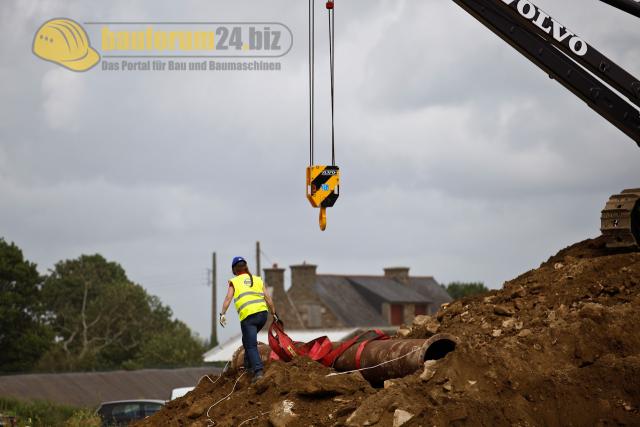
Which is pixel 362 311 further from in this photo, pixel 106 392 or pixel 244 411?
pixel 244 411

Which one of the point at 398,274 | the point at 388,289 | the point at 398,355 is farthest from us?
the point at 398,274

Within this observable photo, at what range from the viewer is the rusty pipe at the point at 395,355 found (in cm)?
1276

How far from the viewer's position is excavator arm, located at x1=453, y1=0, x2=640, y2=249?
16750 millimetres

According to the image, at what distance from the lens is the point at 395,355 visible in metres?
13.0

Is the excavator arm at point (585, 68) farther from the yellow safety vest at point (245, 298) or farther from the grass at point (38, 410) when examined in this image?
the grass at point (38, 410)

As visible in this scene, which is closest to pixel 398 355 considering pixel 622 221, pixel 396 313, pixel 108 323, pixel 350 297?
pixel 622 221

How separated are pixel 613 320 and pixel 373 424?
417 cm

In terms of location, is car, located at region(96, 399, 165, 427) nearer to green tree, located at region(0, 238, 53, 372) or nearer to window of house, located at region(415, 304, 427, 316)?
green tree, located at region(0, 238, 53, 372)

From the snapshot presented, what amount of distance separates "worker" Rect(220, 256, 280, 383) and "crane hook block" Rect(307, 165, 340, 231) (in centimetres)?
176

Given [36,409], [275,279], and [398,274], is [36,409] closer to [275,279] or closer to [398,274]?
[275,279]

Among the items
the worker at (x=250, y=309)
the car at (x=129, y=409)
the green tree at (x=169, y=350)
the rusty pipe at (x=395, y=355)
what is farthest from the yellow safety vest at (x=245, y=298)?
the green tree at (x=169, y=350)

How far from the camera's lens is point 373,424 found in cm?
1129

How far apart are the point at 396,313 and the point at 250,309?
5696cm

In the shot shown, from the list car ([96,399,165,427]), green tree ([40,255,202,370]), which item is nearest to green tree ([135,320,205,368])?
green tree ([40,255,202,370])
